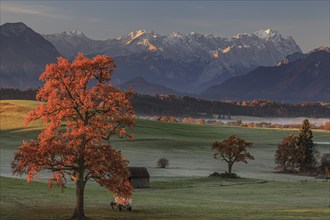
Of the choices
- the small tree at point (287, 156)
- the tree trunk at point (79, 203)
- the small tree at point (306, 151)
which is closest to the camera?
the tree trunk at point (79, 203)

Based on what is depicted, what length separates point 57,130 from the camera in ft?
166

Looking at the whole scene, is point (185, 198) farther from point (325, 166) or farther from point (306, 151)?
point (306, 151)

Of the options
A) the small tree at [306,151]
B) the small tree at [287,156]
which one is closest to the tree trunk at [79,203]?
the small tree at [287,156]

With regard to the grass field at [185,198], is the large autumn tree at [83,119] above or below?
above

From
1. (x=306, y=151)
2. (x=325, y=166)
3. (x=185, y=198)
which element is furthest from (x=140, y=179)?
(x=306, y=151)

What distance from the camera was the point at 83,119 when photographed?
5141 cm

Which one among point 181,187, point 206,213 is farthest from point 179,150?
point 206,213

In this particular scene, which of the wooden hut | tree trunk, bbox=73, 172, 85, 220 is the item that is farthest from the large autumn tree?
the wooden hut

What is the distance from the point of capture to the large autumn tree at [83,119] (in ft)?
163

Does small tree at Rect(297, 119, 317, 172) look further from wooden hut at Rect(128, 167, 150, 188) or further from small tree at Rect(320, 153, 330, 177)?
wooden hut at Rect(128, 167, 150, 188)

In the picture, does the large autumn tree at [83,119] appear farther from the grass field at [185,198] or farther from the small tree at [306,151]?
the small tree at [306,151]

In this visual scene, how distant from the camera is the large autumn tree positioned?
49688 mm

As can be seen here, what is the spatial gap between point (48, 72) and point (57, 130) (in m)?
5.20

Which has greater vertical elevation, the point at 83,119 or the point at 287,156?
the point at 83,119
